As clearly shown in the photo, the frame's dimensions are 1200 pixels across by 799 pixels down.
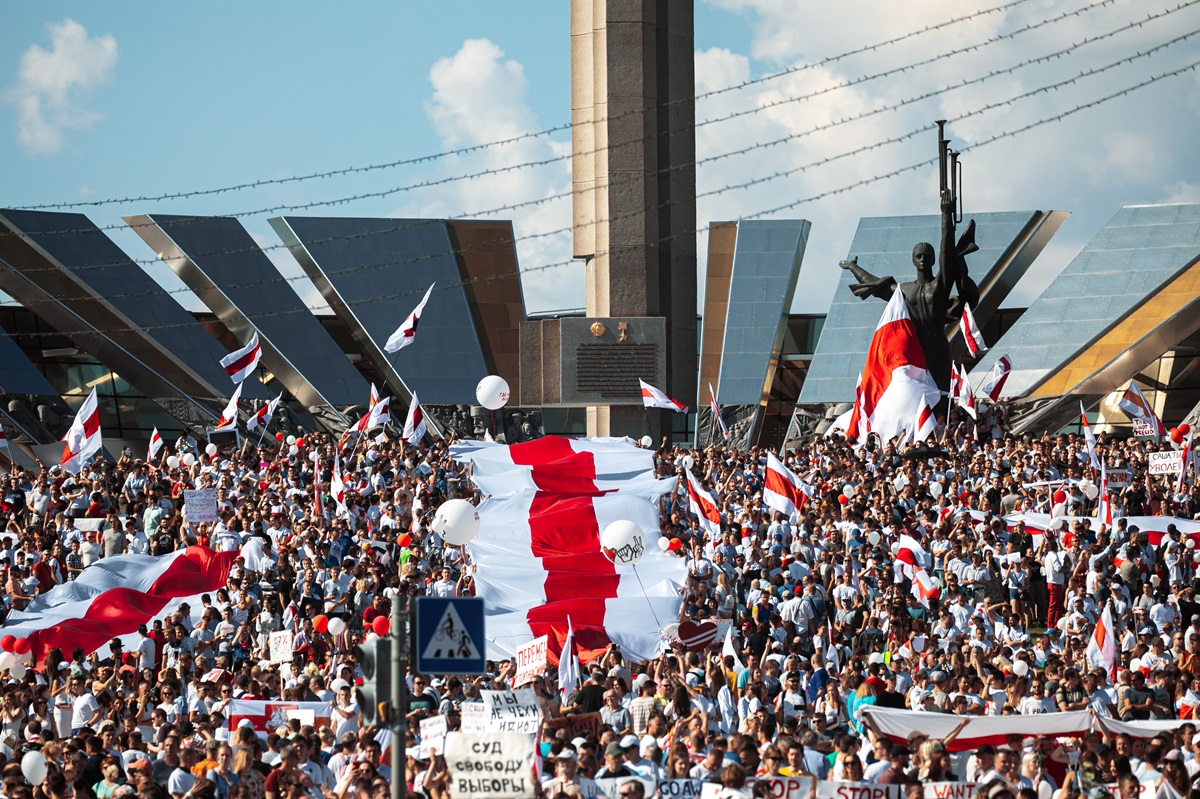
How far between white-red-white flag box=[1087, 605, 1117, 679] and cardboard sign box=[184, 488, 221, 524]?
1132cm

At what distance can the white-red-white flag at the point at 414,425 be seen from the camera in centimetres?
2789

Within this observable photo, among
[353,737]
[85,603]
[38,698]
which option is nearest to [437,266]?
[85,603]

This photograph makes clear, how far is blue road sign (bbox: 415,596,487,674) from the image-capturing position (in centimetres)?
957

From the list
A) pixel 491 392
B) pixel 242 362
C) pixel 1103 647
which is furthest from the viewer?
pixel 242 362

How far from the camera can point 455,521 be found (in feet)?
64.0

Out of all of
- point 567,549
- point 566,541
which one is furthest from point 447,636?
point 566,541

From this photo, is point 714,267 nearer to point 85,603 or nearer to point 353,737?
point 85,603

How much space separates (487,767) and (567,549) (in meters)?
10.9

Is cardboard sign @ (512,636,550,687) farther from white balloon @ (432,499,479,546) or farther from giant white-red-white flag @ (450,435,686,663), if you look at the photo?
white balloon @ (432,499,479,546)

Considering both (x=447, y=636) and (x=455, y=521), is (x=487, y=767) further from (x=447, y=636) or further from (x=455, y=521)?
(x=455, y=521)

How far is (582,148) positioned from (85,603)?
62.2 ft

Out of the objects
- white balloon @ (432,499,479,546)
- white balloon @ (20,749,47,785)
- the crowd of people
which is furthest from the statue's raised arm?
white balloon @ (20,749,47,785)

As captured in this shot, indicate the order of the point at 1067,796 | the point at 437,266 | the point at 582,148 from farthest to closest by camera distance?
the point at 437,266
the point at 582,148
the point at 1067,796

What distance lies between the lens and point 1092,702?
1430cm
